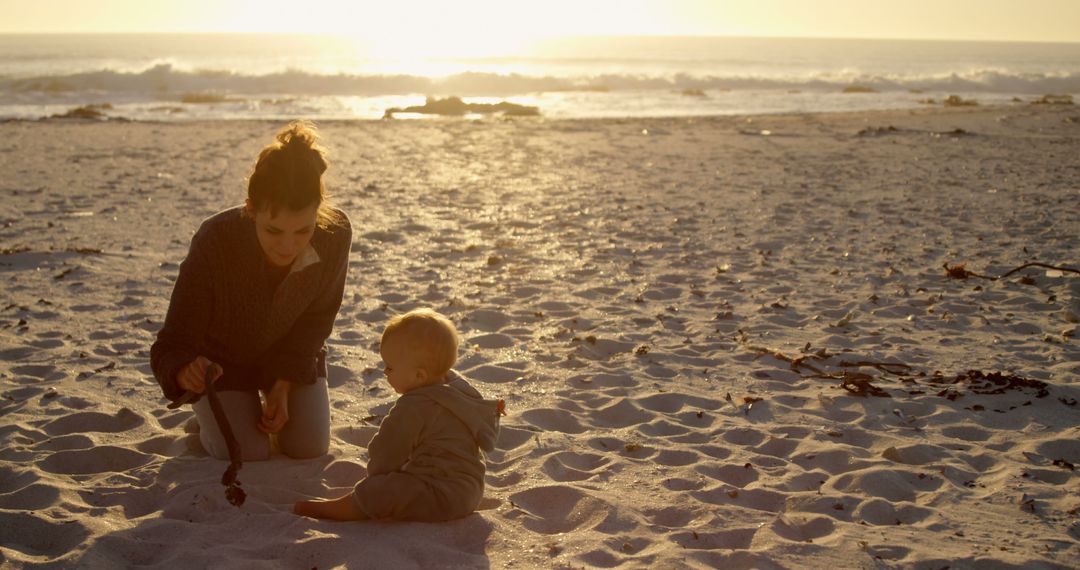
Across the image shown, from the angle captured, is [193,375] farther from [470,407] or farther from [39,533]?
[470,407]

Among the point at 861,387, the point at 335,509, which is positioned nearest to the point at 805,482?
the point at 861,387

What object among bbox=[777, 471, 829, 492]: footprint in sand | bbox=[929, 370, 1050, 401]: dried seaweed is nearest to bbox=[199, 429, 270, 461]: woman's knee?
bbox=[777, 471, 829, 492]: footprint in sand

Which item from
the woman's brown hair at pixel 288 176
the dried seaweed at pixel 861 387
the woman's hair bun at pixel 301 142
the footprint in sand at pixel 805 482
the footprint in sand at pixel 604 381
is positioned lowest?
the footprint in sand at pixel 805 482

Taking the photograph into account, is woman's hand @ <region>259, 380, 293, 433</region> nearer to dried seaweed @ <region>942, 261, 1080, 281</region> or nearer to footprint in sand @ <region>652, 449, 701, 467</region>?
footprint in sand @ <region>652, 449, 701, 467</region>

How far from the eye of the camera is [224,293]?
351 centimetres

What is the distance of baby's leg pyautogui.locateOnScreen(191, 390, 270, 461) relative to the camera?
371 centimetres

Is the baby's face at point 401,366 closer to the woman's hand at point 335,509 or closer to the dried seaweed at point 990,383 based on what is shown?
the woman's hand at point 335,509

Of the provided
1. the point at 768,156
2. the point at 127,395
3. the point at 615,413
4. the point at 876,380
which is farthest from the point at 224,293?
the point at 768,156

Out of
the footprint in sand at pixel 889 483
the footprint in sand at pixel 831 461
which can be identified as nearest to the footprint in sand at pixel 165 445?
the footprint in sand at pixel 831 461

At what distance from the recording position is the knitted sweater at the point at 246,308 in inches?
134

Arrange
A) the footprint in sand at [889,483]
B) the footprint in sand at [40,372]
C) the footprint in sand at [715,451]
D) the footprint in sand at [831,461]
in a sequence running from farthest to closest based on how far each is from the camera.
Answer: the footprint in sand at [40,372], the footprint in sand at [715,451], the footprint in sand at [831,461], the footprint in sand at [889,483]

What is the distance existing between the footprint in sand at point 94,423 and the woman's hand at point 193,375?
993mm

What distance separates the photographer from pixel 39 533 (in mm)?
3090

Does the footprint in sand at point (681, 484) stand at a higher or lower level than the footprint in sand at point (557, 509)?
higher
